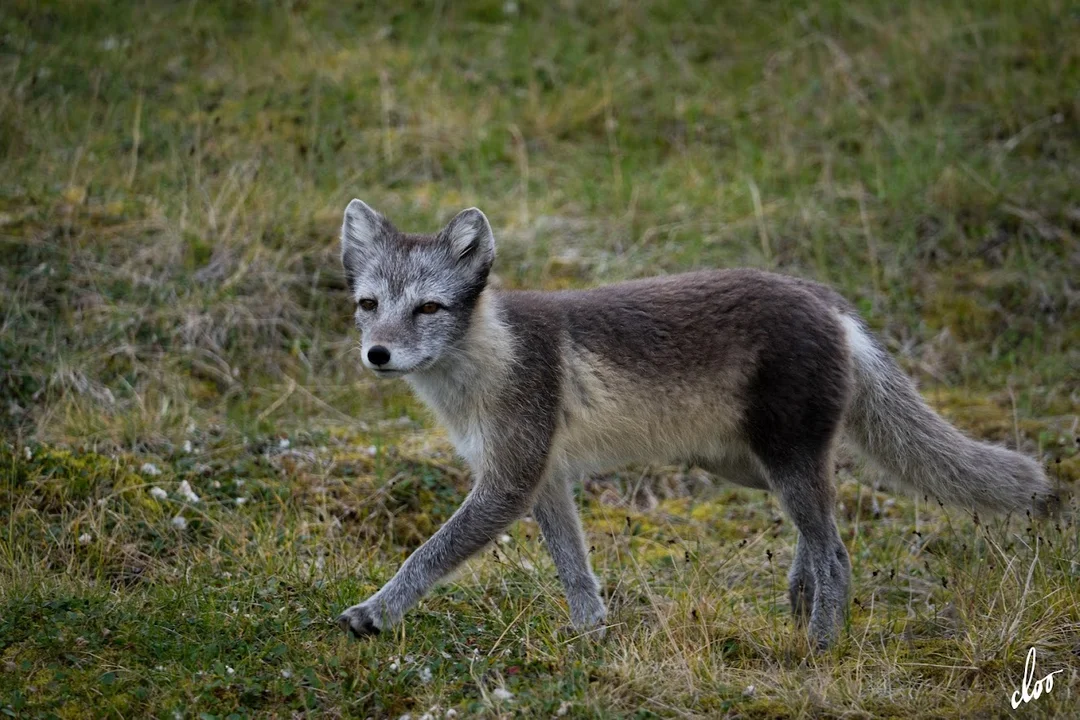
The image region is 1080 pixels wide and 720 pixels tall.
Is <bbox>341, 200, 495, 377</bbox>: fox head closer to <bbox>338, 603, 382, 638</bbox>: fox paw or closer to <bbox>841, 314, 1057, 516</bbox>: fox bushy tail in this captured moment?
<bbox>338, 603, 382, 638</bbox>: fox paw

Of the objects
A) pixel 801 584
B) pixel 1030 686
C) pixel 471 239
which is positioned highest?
pixel 471 239

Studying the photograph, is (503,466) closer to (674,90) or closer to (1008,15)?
(674,90)

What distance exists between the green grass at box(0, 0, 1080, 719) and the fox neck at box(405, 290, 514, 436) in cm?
88

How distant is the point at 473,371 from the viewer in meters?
4.64

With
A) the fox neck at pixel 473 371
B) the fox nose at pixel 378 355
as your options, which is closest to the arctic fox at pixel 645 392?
the fox neck at pixel 473 371

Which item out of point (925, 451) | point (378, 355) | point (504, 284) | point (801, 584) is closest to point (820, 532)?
point (801, 584)


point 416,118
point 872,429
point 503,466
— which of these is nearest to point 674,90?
point 416,118

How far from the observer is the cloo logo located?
12.8ft

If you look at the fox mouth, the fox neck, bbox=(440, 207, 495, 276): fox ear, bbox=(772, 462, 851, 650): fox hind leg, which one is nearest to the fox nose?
the fox mouth

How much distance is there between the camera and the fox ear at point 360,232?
4.76m

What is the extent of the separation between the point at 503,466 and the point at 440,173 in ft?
15.2

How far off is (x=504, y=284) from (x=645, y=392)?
293 centimetres

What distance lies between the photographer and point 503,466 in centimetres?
453

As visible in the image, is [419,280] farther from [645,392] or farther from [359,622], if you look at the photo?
[359,622]
